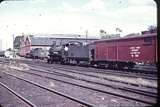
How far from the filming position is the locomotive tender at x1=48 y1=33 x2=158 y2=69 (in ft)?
71.4

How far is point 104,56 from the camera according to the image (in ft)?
90.7

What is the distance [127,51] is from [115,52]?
1.92m

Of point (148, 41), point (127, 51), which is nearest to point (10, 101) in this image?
point (148, 41)

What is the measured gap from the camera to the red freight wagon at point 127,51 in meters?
21.5

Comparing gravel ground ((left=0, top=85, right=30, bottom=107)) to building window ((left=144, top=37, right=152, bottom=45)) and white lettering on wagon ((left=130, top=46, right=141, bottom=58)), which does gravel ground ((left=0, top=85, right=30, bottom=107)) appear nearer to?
building window ((left=144, top=37, right=152, bottom=45))

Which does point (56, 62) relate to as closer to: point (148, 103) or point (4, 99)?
point (4, 99)

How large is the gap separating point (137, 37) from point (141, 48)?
1.19 metres

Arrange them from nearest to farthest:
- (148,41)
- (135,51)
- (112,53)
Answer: (148,41) → (135,51) → (112,53)

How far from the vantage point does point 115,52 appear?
1012 inches

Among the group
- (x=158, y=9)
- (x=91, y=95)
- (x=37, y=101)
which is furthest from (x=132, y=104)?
(x=158, y=9)

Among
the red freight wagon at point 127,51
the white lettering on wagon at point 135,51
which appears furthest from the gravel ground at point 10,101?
the white lettering on wagon at point 135,51

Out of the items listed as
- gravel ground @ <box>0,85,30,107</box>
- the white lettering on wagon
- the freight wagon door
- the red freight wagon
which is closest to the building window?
the red freight wagon

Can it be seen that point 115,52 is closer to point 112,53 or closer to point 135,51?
point 112,53

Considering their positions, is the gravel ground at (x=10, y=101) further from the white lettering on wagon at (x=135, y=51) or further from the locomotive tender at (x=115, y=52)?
the white lettering on wagon at (x=135, y=51)
